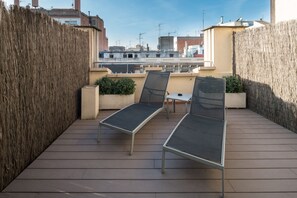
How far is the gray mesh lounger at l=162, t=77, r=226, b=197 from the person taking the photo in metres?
2.80

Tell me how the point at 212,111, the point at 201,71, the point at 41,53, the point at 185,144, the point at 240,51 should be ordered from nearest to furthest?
the point at 185,144 < the point at 41,53 < the point at 212,111 < the point at 240,51 < the point at 201,71

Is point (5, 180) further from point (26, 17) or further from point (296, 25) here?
point (296, 25)

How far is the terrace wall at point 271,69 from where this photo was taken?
14.9ft

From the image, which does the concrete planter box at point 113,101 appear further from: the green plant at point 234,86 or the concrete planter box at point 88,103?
the green plant at point 234,86

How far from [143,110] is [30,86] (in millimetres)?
2201

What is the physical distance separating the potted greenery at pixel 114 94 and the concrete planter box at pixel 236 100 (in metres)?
2.47

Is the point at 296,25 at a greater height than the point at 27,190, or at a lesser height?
greater

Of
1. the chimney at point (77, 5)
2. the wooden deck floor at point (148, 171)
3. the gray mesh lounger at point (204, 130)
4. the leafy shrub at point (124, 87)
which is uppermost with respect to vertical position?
the chimney at point (77, 5)

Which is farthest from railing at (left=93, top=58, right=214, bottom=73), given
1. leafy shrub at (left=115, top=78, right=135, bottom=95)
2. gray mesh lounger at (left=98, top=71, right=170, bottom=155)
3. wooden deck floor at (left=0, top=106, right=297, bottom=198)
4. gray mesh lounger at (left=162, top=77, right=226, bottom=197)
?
wooden deck floor at (left=0, top=106, right=297, bottom=198)

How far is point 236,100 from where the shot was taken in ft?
21.5

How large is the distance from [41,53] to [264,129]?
393 cm

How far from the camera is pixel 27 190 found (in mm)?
2566

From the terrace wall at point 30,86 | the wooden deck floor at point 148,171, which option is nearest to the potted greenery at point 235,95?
the wooden deck floor at point 148,171

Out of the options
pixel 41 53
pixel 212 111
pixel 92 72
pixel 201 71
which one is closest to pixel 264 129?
pixel 212 111
